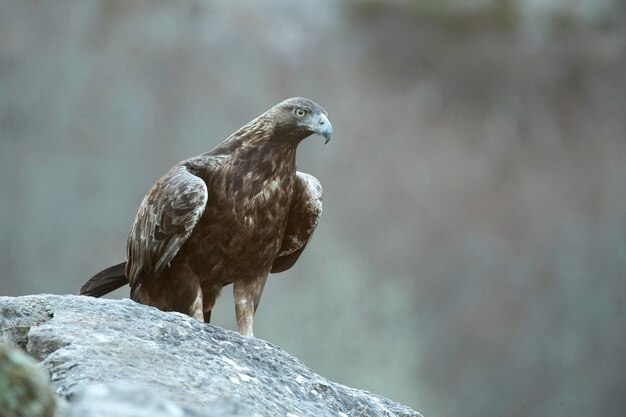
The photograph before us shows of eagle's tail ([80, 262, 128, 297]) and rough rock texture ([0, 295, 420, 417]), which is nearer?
rough rock texture ([0, 295, 420, 417])

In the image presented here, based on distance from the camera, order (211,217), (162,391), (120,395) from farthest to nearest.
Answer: (211,217) → (162,391) → (120,395)

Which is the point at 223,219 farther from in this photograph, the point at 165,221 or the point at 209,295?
the point at 209,295

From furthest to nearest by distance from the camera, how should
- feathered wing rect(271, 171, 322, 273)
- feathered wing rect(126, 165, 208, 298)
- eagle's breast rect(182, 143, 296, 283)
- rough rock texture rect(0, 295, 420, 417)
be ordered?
1. feathered wing rect(271, 171, 322, 273)
2. eagle's breast rect(182, 143, 296, 283)
3. feathered wing rect(126, 165, 208, 298)
4. rough rock texture rect(0, 295, 420, 417)

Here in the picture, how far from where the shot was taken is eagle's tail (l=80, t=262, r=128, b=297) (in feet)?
15.4

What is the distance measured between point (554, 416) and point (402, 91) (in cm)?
379

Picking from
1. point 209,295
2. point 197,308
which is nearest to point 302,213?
point 209,295

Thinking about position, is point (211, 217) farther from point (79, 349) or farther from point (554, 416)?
point (554, 416)

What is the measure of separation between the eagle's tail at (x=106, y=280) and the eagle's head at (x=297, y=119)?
106cm

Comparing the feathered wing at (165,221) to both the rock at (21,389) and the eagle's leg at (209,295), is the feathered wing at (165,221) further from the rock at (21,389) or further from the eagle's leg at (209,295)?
the rock at (21,389)

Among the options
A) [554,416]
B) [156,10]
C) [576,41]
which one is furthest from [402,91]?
[554,416]

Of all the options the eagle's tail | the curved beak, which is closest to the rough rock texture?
the curved beak

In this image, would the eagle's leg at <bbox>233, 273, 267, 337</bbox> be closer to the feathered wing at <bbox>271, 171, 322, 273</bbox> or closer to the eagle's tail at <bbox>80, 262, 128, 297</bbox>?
the feathered wing at <bbox>271, 171, 322, 273</bbox>

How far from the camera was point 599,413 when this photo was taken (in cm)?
1041

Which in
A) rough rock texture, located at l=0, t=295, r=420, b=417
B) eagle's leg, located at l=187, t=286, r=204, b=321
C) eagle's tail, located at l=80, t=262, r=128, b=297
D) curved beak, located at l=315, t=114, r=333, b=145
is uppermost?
curved beak, located at l=315, t=114, r=333, b=145
